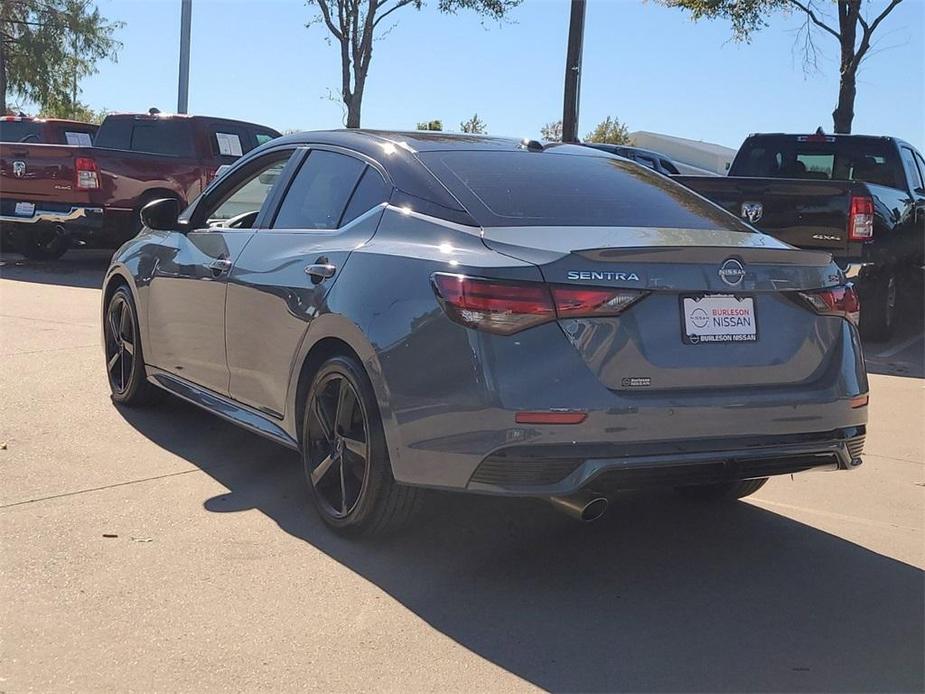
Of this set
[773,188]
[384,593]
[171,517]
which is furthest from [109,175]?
[384,593]

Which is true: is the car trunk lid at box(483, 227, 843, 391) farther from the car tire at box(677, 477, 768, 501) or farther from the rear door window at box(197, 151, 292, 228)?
the rear door window at box(197, 151, 292, 228)

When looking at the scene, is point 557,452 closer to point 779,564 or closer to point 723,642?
point 723,642

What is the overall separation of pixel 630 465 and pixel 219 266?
246cm

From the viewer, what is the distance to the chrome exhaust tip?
358 cm

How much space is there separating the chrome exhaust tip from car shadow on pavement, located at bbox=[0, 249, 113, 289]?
10077 mm

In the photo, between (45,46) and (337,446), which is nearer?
(337,446)

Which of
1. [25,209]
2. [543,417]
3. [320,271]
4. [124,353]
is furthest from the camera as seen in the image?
A: [25,209]

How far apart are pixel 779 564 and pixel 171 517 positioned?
2.42m

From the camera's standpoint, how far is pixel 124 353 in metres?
6.30

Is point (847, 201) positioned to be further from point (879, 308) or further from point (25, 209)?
point (25, 209)

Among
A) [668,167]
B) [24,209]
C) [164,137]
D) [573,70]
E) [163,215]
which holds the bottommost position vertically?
[24,209]

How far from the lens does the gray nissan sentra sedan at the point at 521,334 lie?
3.52 meters

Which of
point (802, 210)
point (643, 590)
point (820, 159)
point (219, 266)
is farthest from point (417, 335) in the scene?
point (820, 159)

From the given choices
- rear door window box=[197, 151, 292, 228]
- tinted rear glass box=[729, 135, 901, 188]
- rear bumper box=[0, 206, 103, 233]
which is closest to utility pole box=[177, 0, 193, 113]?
rear bumper box=[0, 206, 103, 233]
